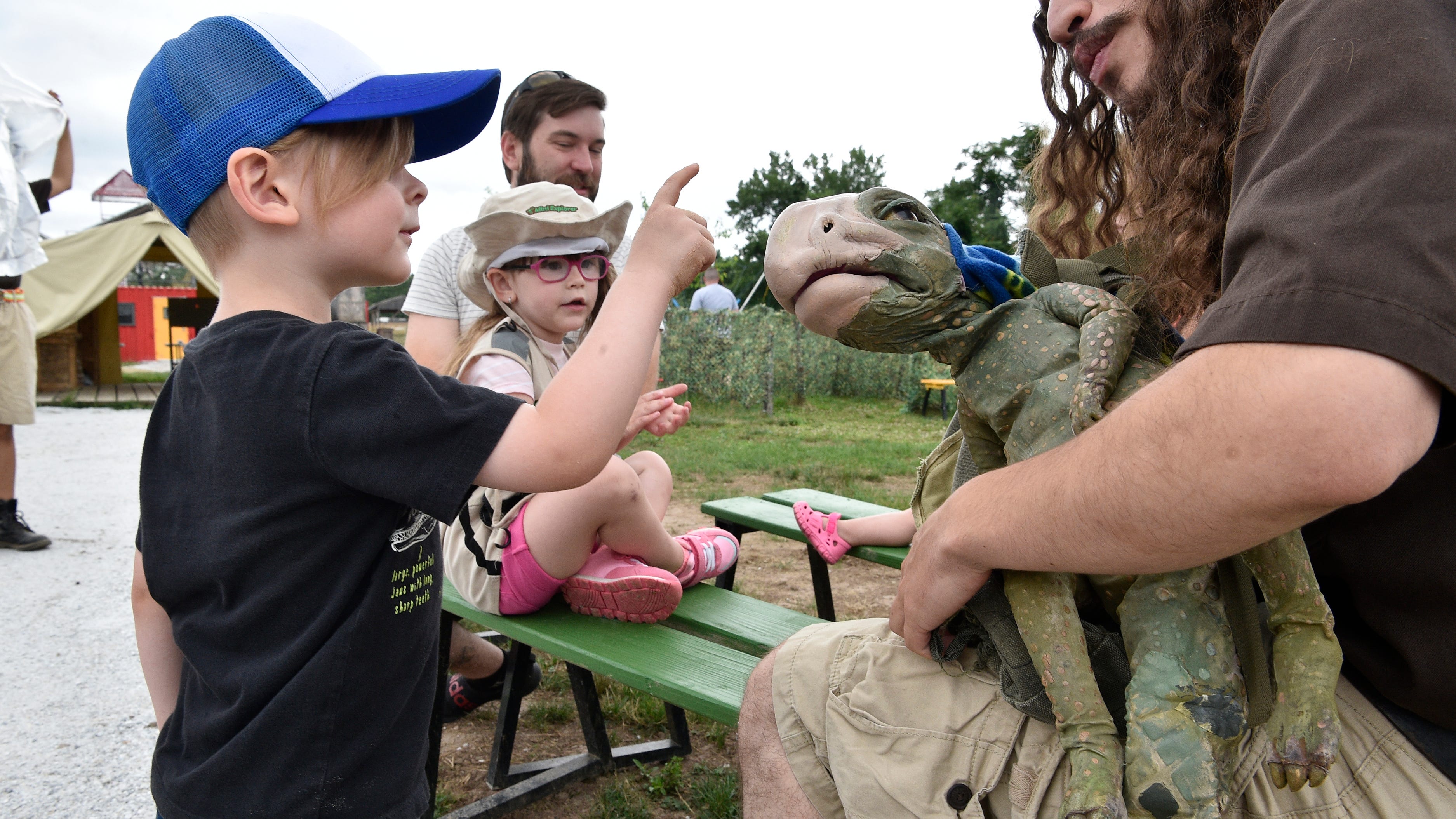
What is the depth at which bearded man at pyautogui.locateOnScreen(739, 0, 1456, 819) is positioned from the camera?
34.5 inches

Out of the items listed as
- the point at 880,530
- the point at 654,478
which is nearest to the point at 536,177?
the point at 654,478

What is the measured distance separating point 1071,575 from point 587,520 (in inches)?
54.1

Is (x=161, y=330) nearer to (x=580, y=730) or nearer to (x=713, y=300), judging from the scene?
(x=713, y=300)

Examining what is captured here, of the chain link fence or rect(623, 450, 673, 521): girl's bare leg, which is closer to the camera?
rect(623, 450, 673, 521): girl's bare leg

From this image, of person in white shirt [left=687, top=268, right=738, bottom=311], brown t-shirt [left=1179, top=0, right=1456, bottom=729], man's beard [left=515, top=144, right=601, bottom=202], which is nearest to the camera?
brown t-shirt [left=1179, top=0, right=1456, bottom=729]

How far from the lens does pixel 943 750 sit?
1.30 meters

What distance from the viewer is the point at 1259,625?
117 centimetres

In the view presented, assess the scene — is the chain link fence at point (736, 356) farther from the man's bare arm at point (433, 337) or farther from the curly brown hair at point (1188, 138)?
the curly brown hair at point (1188, 138)

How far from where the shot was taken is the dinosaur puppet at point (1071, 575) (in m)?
1.07

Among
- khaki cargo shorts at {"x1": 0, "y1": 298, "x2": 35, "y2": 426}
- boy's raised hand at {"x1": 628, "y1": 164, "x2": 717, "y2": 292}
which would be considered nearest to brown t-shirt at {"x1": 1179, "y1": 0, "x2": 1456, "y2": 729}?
boy's raised hand at {"x1": 628, "y1": 164, "x2": 717, "y2": 292}

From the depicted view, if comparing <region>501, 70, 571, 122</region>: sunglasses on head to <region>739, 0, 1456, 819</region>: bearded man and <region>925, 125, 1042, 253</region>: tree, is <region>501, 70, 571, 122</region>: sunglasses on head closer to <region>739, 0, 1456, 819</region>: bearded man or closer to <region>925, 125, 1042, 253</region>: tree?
<region>739, 0, 1456, 819</region>: bearded man

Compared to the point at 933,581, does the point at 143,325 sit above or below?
below

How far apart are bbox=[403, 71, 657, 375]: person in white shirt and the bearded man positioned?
2.48 metres

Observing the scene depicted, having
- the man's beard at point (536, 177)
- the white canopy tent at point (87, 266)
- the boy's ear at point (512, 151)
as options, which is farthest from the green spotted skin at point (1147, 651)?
the white canopy tent at point (87, 266)
